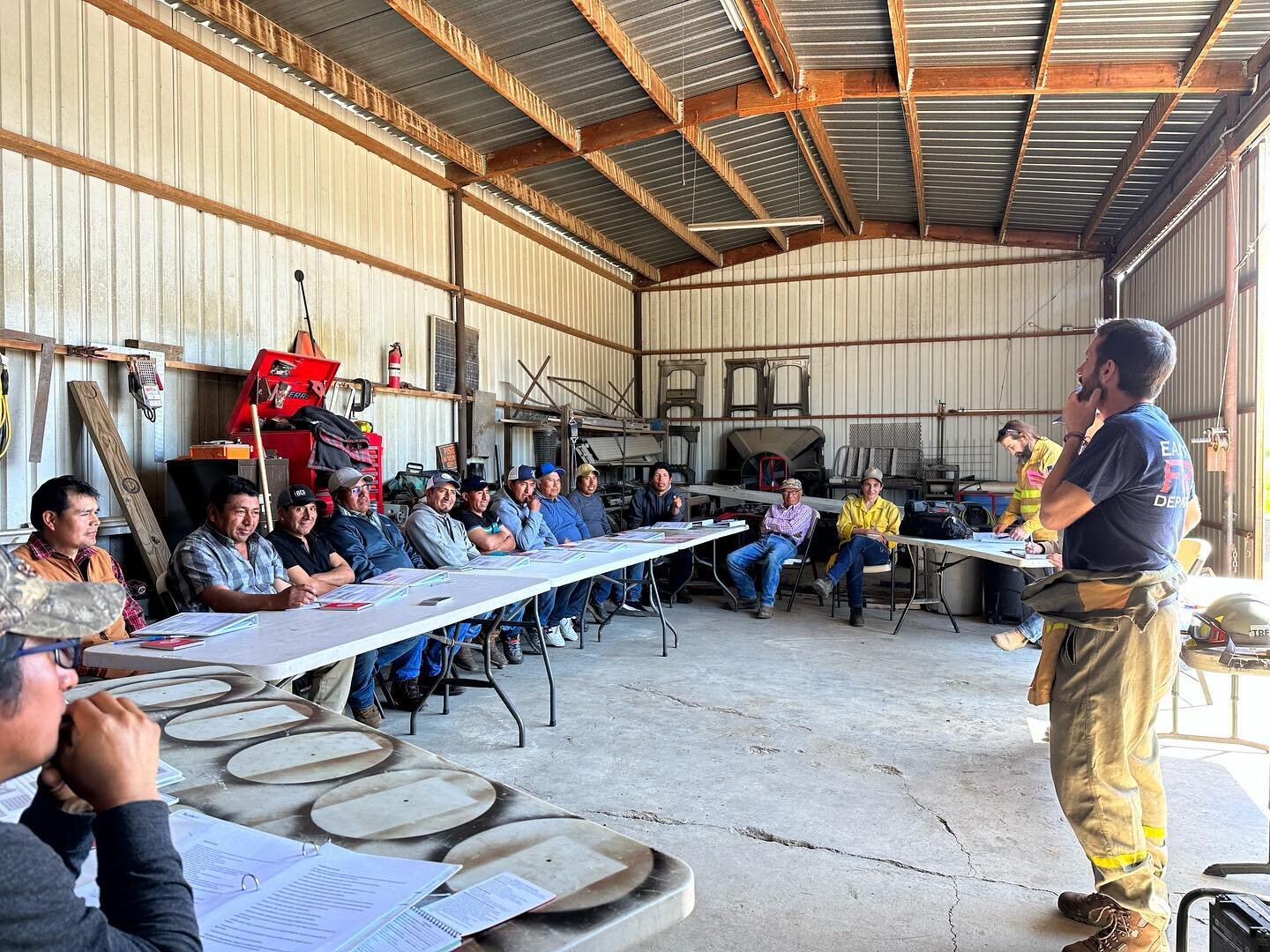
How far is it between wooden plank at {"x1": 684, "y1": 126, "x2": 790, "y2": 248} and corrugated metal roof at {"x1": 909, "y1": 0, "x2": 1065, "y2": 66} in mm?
2200

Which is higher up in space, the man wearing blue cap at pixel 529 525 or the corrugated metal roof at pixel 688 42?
the corrugated metal roof at pixel 688 42

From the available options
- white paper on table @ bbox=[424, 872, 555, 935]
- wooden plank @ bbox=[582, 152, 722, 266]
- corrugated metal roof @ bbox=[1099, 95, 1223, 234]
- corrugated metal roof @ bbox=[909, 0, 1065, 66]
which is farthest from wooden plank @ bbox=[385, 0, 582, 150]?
white paper on table @ bbox=[424, 872, 555, 935]

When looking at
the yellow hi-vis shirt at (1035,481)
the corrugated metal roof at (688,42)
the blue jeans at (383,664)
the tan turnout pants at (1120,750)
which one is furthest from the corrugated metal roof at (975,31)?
the blue jeans at (383,664)

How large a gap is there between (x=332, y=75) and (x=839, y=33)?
396 centimetres

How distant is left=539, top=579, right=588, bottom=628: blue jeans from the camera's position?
577 cm

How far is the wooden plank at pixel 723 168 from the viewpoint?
817 cm

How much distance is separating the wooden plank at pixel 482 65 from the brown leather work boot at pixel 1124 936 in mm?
6019

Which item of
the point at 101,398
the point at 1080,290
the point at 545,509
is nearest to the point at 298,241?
the point at 101,398

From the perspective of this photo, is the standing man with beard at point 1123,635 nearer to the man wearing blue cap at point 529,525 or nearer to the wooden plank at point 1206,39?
the man wearing blue cap at point 529,525

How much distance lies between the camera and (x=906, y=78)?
267 inches

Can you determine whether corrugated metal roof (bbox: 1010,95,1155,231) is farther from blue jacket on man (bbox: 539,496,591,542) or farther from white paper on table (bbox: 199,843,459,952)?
white paper on table (bbox: 199,843,459,952)

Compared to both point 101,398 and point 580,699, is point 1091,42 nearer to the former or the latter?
point 580,699

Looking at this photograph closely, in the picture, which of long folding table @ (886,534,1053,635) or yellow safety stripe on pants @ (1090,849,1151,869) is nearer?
yellow safety stripe on pants @ (1090,849,1151,869)

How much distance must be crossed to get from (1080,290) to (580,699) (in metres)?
9.67
